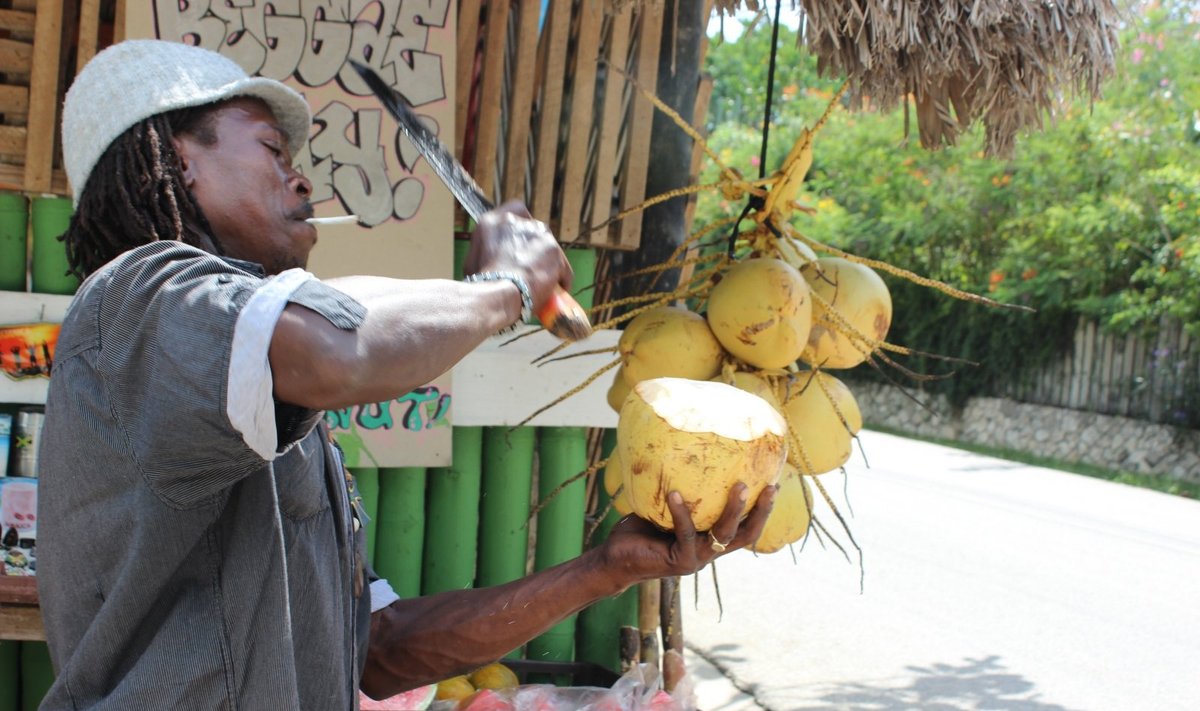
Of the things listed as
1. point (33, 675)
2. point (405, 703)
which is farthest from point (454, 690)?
point (33, 675)

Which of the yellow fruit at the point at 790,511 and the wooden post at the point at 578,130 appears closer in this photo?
the yellow fruit at the point at 790,511

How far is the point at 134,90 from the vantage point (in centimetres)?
138

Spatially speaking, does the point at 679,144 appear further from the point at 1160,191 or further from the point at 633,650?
the point at 1160,191

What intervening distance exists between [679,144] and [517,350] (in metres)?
0.76

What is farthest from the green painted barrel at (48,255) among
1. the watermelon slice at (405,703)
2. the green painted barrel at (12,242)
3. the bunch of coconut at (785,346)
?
the bunch of coconut at (785,346)

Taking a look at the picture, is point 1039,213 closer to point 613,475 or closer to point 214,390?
point 613,475

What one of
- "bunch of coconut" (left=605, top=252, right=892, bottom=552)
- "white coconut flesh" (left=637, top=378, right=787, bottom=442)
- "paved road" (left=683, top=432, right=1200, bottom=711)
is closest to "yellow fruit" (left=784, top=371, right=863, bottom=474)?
"bunch of coconut" (left=605, top=252, right=892, bottom=552)

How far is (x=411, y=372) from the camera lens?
1.16 metres

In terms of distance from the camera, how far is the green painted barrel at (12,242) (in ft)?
9.44

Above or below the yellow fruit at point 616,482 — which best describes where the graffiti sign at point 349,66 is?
above

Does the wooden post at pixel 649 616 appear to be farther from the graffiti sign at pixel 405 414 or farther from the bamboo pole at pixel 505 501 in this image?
the graffiti sign at pixel 405 414

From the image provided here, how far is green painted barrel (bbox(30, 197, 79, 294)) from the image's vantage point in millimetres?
2881

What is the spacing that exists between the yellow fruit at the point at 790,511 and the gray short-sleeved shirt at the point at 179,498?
1031 millimetres

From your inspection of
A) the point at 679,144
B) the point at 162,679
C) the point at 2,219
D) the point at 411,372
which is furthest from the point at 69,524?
the point at 679,144
